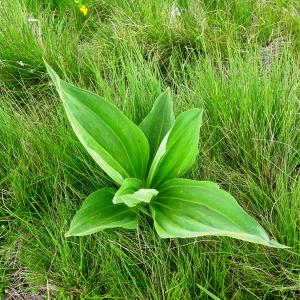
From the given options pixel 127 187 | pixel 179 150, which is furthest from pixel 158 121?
pixel 127 187

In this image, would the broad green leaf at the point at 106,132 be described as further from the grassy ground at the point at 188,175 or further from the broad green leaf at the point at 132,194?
the grassy ground at the point at 188,175

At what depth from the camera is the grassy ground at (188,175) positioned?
124 centimetres

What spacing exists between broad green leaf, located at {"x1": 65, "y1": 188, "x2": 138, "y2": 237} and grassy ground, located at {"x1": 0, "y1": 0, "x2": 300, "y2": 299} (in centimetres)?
6

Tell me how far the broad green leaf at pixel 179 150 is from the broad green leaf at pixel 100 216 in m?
0.11

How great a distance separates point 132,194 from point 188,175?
31 centimetres

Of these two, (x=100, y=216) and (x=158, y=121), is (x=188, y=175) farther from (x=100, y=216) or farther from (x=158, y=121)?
(x=100, y=216)

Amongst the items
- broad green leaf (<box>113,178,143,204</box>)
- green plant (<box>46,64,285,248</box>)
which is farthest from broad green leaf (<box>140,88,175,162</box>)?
broad green leaf (<box>113,178,143,204</box>)

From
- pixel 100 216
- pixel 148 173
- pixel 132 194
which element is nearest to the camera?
pixel 132 194

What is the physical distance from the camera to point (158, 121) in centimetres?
138

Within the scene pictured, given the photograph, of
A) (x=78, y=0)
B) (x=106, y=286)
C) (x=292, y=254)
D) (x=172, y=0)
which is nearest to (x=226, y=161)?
(x=292, y=254)

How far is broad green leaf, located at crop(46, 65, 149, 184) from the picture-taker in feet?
3.96

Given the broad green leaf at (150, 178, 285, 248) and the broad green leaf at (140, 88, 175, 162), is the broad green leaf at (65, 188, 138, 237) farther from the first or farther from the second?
the broad green leaf at (140, 88, 175, 162)

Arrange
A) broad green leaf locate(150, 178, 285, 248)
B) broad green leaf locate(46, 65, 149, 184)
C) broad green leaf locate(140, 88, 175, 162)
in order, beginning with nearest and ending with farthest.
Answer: broad green leaf locate(150, 178, 285, 248) < broad green leaf locate(46, 65, 149, 184) < broad green leaf locate(140, 88, 175, 162)

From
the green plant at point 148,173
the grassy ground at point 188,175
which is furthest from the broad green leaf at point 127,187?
the grassy ground at point 188,175
